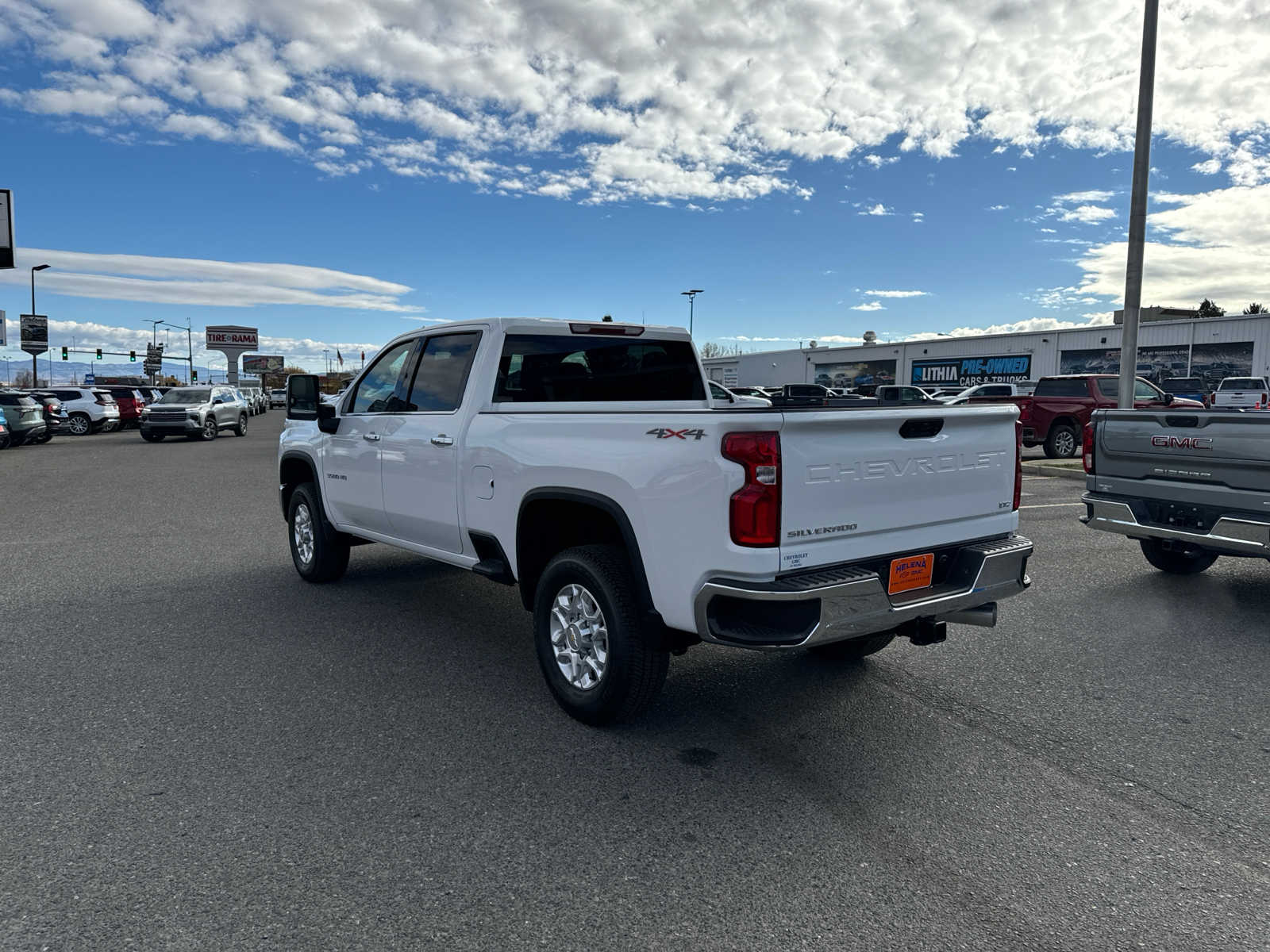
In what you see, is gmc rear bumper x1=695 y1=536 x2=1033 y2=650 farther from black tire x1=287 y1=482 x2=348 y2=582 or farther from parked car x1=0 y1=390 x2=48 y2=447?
parked car x1=0 y1=390 x2=48 y2=447

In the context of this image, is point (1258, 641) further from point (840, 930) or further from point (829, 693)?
point (840, 930)

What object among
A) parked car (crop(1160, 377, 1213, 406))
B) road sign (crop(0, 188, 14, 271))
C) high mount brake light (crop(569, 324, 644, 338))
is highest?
road sign (crop(0, 188, 14, 271))

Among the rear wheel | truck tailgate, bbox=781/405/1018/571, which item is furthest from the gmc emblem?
the rear wheel

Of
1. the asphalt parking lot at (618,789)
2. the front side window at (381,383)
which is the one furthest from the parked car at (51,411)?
the front side window at (381,383)

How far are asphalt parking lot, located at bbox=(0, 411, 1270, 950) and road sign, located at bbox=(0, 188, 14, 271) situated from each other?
1421 inches

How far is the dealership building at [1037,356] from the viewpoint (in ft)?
131

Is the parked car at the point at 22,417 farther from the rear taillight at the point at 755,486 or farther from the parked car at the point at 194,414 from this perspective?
the rear taillight at the point at 755,486

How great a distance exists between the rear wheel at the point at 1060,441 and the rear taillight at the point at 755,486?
55.0 ft

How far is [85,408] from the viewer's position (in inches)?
1119

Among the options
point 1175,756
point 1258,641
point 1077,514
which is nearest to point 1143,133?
point 1077,514

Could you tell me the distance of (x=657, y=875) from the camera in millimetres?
2840

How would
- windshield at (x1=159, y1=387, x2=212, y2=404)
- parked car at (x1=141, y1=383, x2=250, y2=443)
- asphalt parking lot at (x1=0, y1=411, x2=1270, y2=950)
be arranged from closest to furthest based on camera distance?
asphalt parking lot at (x1=0, y1=411, x2=1270, y2=950) → parked car at (x1=141, y1=383, x2=250, y2=443) → windshield at (x1=159, y1=387, x2=212, y2=404)

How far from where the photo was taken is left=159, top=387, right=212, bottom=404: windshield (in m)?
26.4

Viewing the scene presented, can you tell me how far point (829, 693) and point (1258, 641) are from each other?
313 centimetres
